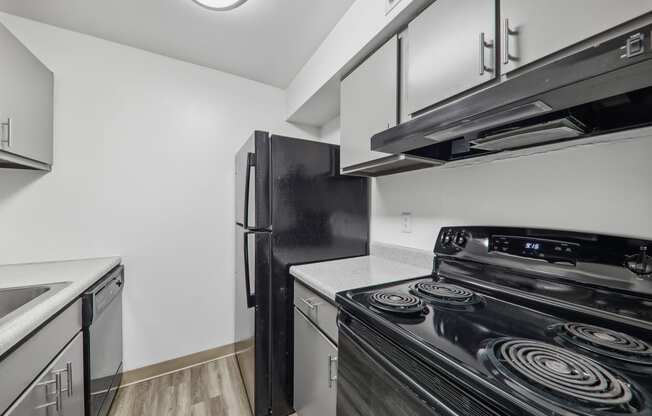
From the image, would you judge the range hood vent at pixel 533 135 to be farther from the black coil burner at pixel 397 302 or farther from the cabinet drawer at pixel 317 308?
the cabinet drawer at pixel 317 308

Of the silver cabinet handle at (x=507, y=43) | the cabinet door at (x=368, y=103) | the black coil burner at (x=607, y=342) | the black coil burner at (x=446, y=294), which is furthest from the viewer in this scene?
the cabinet door at (x=368, y=103)

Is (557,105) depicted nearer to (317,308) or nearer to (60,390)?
(317,308)

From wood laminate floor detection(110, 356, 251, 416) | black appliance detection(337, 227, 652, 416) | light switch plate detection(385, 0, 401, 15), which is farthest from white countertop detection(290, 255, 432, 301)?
light switch plate detection(385, 0, 401, 15)

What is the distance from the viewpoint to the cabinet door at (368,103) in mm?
1282

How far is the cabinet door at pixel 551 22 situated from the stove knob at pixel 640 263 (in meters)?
0.64

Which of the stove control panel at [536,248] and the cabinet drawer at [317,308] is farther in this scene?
the cabinet drawer at [317,308]

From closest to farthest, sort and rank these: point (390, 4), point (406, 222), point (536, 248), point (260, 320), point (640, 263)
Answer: point (640, 263), point (536, 248), point (390, 4), point (260, 320), point (406, 222)

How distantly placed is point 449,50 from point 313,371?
1.57 meters

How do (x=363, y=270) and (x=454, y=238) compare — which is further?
(x=363, y=270)

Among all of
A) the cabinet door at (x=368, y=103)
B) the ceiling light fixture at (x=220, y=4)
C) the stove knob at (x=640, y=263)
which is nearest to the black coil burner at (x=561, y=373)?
the stove knob at (x=640, y=263)

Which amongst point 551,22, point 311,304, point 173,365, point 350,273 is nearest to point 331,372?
point 311,304

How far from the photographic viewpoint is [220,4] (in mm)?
1435

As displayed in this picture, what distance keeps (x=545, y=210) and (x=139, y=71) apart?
275 cm

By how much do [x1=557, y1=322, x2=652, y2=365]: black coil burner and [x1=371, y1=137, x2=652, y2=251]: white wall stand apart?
364mm
